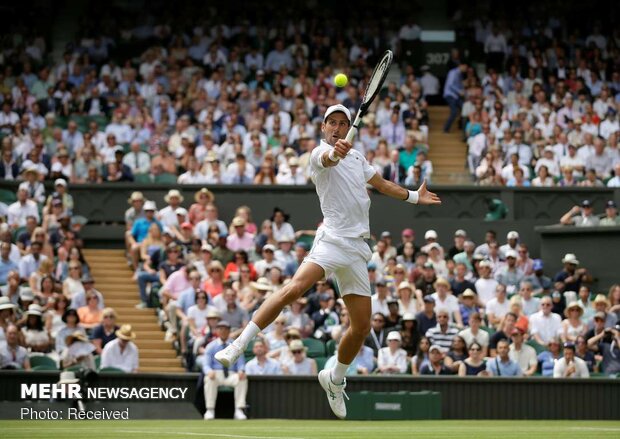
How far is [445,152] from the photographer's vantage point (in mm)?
26766

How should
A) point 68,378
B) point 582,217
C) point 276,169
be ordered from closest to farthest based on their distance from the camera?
point 68,378 < point 582,217 < point 276,169

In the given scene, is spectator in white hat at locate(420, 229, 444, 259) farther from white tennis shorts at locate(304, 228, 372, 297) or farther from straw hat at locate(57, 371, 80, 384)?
white tennis shorts at locate(304, 228, 372, 297)

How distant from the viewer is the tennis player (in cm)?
1052

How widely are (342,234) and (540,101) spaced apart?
17.2m

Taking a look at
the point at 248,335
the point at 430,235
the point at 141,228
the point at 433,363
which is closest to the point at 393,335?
the point at 433,363

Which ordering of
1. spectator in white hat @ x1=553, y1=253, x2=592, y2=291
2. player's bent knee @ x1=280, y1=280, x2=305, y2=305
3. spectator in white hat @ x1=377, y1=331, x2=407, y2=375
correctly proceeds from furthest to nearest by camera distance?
1. spectator in white hat @ x1=553, y1=253, x2=592, y2=291
2. spectator in white hat @ x1=377, y1=331, x2=407, y2=375
3. player's bent knee @ x1=280, y1=280, x2=305, y2=305

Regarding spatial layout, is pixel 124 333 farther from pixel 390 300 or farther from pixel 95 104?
pixel 95 104

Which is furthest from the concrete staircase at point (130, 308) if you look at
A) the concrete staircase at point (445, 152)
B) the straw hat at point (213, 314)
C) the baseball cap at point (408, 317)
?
the concrete staircase at point (445, 152)

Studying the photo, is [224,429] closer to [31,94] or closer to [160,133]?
[160,133]

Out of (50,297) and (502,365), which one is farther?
(50,297)

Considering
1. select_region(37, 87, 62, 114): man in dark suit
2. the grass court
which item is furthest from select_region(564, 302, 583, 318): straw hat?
select_region(37, 87, 62, 114): man in dark suit

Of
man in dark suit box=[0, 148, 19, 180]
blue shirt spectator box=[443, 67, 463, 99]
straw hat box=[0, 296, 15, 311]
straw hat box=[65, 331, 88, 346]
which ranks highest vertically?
blue shirt spectator box=[443, 67, 463, 99]

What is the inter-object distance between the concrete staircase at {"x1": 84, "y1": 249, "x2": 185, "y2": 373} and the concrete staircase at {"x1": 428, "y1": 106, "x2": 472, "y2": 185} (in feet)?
21.0

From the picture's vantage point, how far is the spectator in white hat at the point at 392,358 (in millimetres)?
17984
